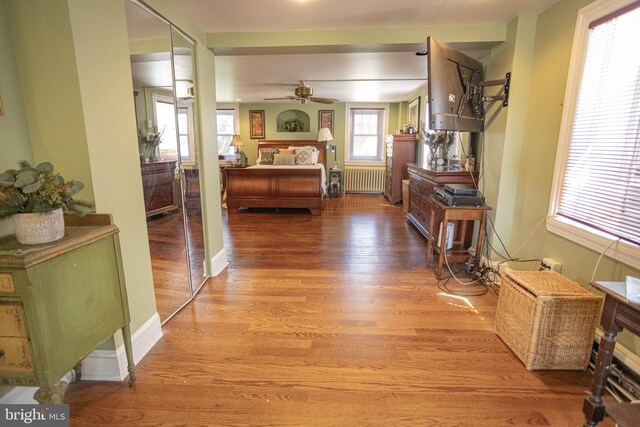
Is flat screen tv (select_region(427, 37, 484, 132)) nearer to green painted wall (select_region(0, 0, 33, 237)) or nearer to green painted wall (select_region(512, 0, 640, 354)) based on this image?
green painted wall (select_region(512, 0, 640, 354))

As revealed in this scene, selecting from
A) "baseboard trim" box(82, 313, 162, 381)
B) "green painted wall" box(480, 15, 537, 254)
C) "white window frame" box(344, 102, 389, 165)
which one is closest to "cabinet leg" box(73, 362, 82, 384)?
"baseboard trim" box(82, 313, 162, 381)

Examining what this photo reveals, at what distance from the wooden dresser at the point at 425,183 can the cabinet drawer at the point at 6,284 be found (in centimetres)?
332

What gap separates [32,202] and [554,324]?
2.44 meters

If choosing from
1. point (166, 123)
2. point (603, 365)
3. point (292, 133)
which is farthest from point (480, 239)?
point (292, 133)

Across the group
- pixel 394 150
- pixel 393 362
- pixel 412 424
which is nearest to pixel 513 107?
pixel 393 362

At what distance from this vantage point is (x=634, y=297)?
1136mm

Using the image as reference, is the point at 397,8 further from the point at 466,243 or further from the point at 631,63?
the point at 466,243

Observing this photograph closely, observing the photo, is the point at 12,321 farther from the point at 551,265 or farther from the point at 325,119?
the point at 325,119

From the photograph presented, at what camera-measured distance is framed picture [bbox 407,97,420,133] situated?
5.96m

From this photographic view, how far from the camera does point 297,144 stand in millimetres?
7477

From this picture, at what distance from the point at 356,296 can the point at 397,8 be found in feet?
7.23

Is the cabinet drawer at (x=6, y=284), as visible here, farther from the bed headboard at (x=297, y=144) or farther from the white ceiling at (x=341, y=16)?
the bed headboard at (x=297, y=144)

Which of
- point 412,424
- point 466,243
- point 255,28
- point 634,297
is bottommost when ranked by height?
point 412,424

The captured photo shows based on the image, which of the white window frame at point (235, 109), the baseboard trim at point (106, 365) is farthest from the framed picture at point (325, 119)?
the baseboard trim at point (106, 365)
